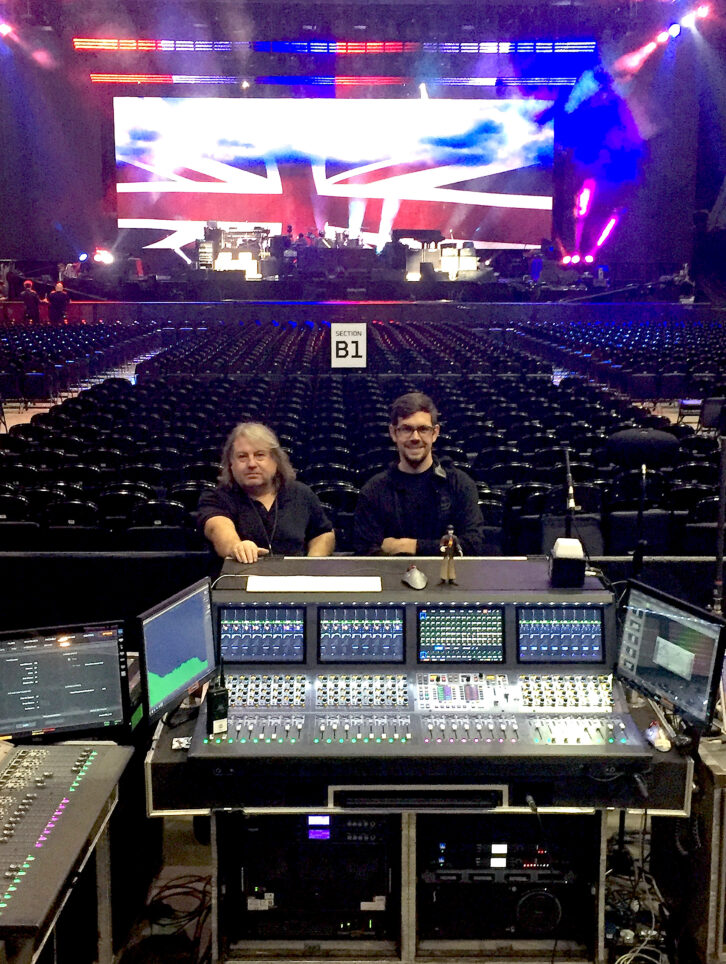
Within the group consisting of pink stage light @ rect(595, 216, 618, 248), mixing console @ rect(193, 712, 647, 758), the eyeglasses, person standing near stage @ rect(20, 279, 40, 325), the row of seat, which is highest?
pink stage light @ rect(595, 216, 618, 248)

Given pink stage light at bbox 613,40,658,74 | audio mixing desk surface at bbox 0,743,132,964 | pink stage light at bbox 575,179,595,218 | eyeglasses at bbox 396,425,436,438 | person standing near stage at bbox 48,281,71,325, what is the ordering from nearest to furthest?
1. audio mixing desk surface at bbox 0,743,132,964
2. eyeglasses at bbox 396,425,436,438
3. person standing near stage at bbox 48,281,71,325
4. pink stage light at bbox 613,40,658,74
5. pink stage light at bbox 575,179,595,218

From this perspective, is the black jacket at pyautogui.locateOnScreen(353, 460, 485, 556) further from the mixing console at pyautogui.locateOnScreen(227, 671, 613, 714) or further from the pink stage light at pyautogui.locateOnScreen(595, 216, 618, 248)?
the pink stage light at pyautogui.locateOnScreen(595, 216, 618, 248)

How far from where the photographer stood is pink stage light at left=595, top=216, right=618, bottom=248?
97.7 feet

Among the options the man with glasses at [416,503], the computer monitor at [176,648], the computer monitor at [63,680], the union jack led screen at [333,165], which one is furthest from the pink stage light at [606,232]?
the computer monitor at [63,680]

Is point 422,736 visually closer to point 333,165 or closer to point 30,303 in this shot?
point 30,303

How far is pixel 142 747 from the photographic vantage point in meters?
3.55

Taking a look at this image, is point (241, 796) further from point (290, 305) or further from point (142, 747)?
point (290, 305)

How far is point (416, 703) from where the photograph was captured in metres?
3.24

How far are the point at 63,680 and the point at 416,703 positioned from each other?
1.21m

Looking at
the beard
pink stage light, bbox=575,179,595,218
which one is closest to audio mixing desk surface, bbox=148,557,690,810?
the beard

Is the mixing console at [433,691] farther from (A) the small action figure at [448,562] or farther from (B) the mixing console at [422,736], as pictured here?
(A) the small action figure at [448,562]

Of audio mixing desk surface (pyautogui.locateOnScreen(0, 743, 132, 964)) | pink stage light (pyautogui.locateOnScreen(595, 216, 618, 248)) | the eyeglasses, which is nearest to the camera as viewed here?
audio mixing desk surface (pyautogui.locateOnScreen(0, 743, 132, 964))

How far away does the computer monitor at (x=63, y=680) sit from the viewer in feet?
10.2

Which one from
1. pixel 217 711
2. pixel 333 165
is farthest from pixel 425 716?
pixel 333 165
